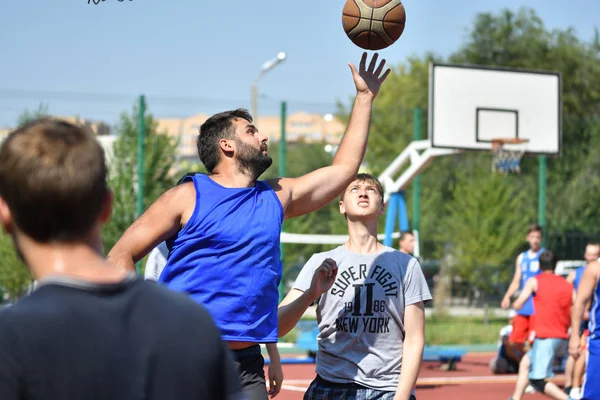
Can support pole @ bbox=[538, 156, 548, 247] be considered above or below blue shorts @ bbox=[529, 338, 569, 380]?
above

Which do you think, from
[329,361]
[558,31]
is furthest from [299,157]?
[329,361]

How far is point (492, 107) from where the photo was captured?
1703cm

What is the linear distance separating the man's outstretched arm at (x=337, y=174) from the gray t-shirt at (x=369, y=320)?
2.49 feet

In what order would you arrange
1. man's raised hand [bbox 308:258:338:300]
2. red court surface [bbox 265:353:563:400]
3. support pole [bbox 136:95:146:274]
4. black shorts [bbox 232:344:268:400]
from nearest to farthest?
1. black shorts [bbox 232:344:268:400]
2. man's raised hand [bbox 308:258:338:300]
3. red court surface [bbox 265:353:563:400]
4. support pole [bbox 136:95:146:274]

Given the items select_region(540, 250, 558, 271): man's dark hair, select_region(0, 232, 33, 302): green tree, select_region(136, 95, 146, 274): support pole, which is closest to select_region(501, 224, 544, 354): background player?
select_region(540, 250, 558, 271): man's dark hair

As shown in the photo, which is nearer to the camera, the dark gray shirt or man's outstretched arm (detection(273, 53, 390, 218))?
the dark gray shirt

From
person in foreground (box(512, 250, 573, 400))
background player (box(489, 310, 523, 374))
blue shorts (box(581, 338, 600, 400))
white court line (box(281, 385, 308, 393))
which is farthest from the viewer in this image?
background player (box(489, 310, 523, 374))

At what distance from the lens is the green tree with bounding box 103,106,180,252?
17.7 metres

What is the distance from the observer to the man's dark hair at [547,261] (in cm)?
1113

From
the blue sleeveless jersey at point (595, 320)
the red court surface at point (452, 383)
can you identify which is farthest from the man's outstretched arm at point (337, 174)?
the red court surface at point (452, 383)

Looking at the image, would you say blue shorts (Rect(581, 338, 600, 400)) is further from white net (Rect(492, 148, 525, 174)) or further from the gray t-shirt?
A: white net (Rect(492, 148, 525, 174))

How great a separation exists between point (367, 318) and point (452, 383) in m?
8.44

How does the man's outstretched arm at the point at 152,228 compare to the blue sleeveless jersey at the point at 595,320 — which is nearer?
the man's outstretched arm at the point at 152,228

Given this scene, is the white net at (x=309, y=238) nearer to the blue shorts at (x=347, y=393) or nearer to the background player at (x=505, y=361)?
the background player at (x=505, y=361)
